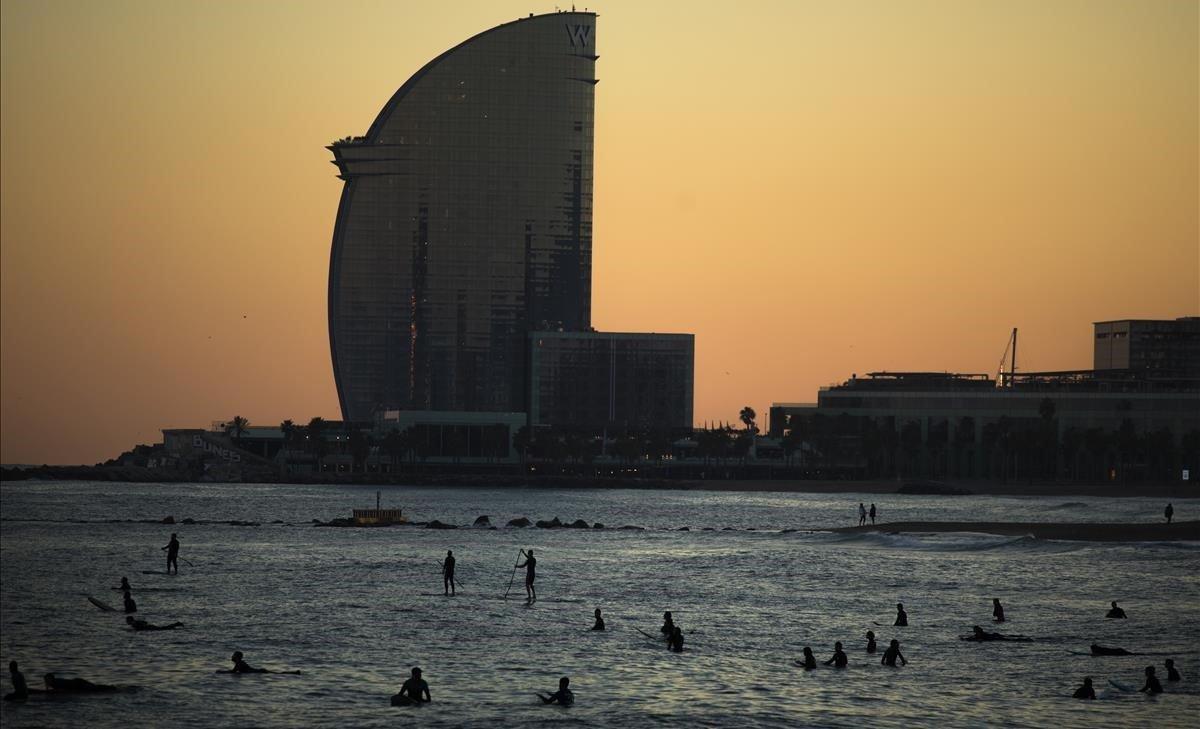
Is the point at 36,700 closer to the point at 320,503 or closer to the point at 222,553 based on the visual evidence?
the point at 222,553

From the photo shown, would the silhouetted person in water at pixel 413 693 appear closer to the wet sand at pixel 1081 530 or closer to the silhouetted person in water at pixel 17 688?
the silhouetted person in water at pixel 17 688

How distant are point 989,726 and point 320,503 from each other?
153m

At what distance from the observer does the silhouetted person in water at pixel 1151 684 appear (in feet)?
153

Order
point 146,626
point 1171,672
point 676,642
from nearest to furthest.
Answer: point 1171,672 < point 676,642 < point 146,626

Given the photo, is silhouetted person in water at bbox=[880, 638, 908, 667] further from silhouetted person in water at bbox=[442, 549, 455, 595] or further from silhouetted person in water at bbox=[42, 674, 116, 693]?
silhouetted person in water at bbox=[442, 549, 455, 595]

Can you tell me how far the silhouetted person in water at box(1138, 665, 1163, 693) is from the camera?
46.8 metres

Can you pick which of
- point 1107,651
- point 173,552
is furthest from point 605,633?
point 173,552

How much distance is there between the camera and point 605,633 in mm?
58531

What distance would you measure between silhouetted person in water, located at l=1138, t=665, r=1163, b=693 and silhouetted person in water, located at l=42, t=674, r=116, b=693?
30.5 metres

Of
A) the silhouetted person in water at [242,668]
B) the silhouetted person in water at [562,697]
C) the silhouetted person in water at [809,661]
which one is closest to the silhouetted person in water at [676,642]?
the silhouetted person in water at [809,661]

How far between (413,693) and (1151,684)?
21.9 m

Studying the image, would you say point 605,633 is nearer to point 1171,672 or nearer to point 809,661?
point 809,661


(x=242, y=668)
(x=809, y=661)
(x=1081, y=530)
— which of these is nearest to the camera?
(x=242, y=668)

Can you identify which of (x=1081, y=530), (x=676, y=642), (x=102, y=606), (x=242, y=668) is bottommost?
(x=242, y=668)
